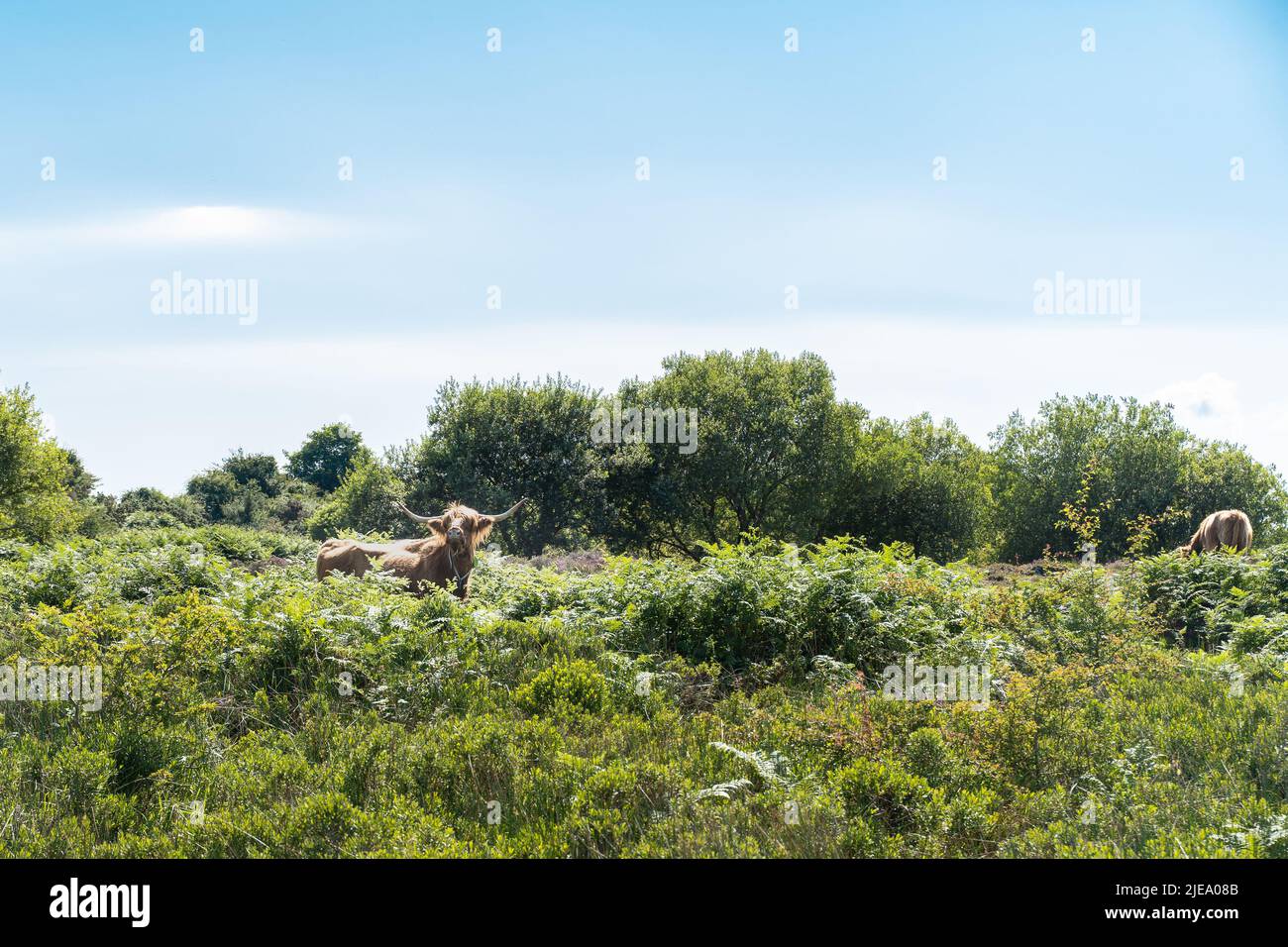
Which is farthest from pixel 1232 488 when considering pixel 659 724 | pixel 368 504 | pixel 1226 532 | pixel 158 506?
pixel 158 506

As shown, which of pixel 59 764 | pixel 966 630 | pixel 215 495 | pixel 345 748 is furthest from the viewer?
pixel 215 495

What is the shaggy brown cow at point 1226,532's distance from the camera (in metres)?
17.9

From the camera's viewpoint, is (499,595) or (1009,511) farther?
(1009,511)

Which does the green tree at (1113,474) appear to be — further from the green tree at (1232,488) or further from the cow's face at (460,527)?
the cow's face at (460,527)

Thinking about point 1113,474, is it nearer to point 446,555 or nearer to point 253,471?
point 446,555

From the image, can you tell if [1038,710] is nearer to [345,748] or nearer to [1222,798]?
[1222,798]

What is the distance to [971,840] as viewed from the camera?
525 cm

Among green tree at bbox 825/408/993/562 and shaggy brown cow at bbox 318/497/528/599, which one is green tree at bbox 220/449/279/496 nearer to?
green tree at bbox 825/408/993/562

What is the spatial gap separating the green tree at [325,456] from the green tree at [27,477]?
54.0 m

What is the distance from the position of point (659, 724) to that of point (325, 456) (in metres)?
91.2
